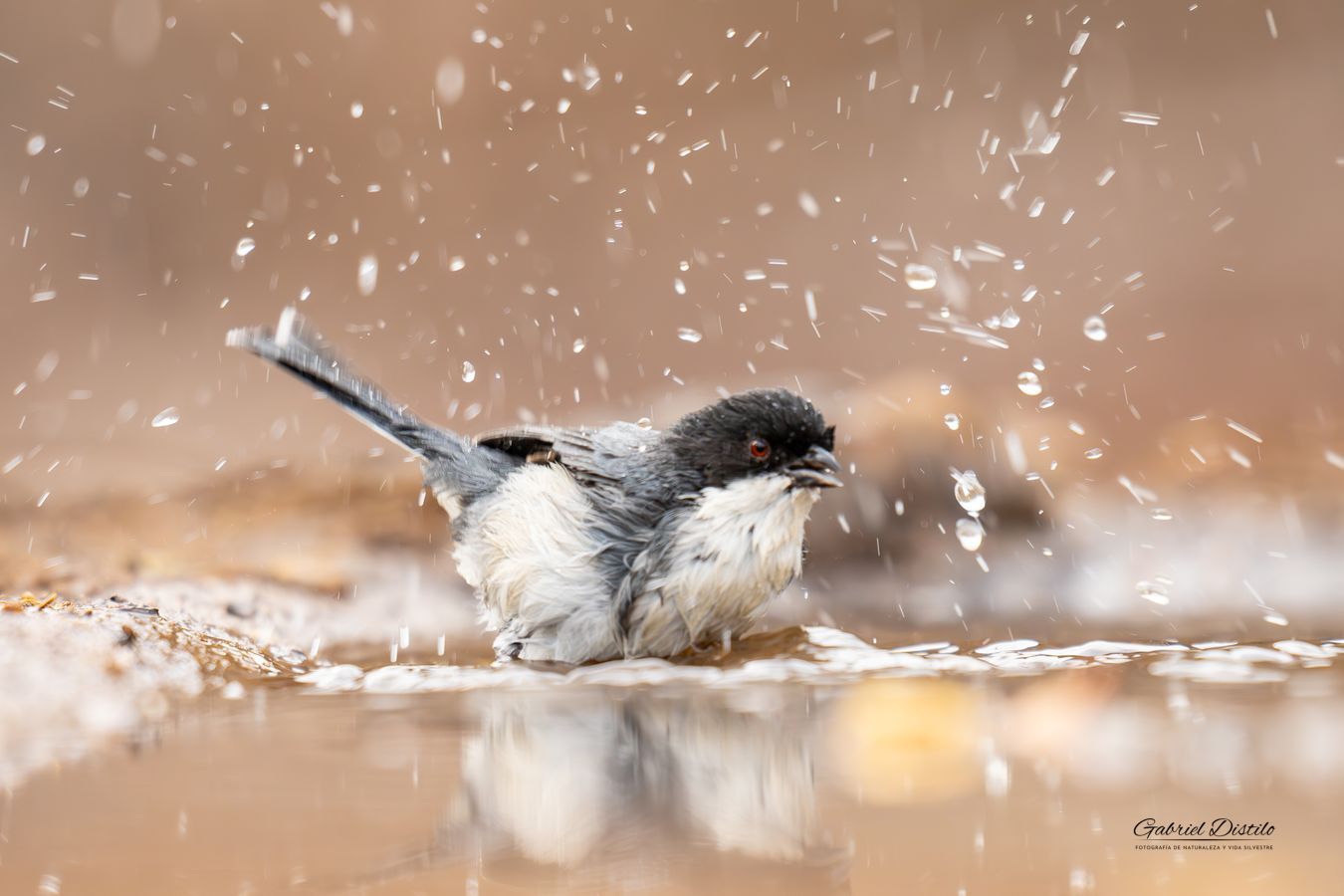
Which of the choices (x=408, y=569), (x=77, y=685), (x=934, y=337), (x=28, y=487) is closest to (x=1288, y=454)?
(x=934, y=337)

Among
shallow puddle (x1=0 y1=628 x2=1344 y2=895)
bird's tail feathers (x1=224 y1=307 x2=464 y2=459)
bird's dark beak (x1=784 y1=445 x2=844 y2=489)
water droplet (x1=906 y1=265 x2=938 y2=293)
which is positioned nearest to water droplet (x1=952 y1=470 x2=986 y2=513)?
bird's dark beak (x1=784 y1=445 x2=844 y2=489)

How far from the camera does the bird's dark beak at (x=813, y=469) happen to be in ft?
10.8

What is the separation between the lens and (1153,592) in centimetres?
433

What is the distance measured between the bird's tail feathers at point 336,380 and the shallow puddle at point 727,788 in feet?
3.83

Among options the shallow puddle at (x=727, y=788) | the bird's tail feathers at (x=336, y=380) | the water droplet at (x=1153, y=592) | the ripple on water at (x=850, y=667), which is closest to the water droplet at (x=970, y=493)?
the water droplet at (x=1153, y=592)

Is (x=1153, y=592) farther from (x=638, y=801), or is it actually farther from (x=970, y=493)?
(x=638, y=801)

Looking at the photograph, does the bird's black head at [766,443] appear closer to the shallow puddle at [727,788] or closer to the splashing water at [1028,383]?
the shallow puddle at [727,788]

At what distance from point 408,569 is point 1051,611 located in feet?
8.30

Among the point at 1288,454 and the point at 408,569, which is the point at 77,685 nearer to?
the point at 408,569

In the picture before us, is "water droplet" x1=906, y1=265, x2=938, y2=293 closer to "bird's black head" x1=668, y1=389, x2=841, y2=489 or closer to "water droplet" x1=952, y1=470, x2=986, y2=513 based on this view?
"water droplet" x1=952, y1=470, x2=986, y2=513

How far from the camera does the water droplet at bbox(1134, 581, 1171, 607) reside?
4.20m

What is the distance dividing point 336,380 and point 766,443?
1477 mm

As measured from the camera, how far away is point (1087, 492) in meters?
5.26

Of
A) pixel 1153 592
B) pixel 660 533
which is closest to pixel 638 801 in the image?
pixel 660 533
